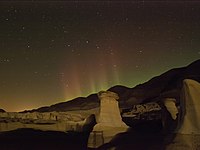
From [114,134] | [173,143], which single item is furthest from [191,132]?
[114,134]

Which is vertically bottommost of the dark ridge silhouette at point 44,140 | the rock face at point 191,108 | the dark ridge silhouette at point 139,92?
the dark ridge silhouette at point 44,140

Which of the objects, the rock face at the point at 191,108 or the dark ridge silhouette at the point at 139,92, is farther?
the dark ridge silhouette at the point at 139,92

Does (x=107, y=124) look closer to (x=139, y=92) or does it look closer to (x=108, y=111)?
(x=108, y=111)

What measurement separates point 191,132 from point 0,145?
26.9 metres

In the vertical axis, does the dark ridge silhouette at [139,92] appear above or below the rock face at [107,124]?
above

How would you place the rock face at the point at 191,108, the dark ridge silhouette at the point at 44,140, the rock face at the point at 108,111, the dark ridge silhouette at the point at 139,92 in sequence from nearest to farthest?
the rock face at the point at 191,108, the rock face at the point at 108,111, the dark ridge silhouette at the point at 44,140, the dark ridge silhouette at the point at 139,92

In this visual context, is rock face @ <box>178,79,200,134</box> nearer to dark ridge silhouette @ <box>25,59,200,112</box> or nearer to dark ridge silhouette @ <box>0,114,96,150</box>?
dark ridge silhouette @ <box>0,114,96,150</box>

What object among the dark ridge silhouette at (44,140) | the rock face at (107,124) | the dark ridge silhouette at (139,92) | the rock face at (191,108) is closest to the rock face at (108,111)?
the rock face at (107,124)

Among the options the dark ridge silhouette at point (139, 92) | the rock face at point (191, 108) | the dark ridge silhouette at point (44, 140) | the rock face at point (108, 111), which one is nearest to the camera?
the rock face at point (191, 108)

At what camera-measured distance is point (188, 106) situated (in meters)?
22.5

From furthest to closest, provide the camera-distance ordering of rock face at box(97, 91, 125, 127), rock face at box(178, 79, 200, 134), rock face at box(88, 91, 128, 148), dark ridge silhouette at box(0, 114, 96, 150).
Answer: dark ridge silhouette at box(0, 114, 96, 150) < rock face at box(97, 91, 125, 127) < rock face at box(88, 91, 128, 148) < rock face at box(178, 79, 200, 134)

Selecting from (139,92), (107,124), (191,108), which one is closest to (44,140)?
(107,124)

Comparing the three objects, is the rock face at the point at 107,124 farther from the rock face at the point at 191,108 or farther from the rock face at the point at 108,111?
the rock face at the point at 191,108

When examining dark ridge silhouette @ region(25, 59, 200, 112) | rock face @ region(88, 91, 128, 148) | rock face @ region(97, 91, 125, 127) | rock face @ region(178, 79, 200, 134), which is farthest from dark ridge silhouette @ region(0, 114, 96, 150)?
dark ridge silhouette @ region(25, 59, 200, 112)
